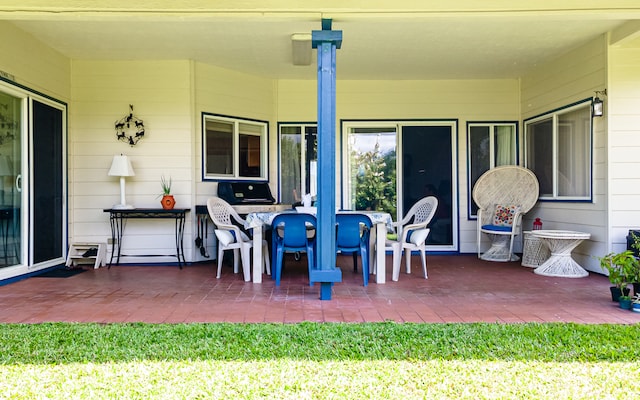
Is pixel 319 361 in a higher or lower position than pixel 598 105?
lower

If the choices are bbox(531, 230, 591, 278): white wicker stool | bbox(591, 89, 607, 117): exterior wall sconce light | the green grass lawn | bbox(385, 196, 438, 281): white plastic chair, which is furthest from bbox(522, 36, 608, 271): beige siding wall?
the green grass lawn

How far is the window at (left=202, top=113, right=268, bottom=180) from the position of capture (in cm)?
604

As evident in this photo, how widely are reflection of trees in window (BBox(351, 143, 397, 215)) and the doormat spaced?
3.92 metres

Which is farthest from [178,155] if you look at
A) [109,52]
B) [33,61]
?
[33,61]

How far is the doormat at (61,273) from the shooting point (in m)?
4.88

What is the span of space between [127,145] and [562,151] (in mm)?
5725

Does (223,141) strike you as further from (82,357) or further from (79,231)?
(82,357)

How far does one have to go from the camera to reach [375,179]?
6.80 meters

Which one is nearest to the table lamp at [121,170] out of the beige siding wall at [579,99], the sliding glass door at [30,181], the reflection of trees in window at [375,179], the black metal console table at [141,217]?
the black metal console table at [141,217]

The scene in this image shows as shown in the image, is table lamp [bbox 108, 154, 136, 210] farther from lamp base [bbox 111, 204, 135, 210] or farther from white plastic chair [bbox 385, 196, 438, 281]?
white plastic chair [bbox 385, 196, 438, 281]

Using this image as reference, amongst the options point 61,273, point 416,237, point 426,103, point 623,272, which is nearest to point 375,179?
point 426,103

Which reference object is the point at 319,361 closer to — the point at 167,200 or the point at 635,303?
the point at 635,303

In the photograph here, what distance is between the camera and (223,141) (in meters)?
6.19

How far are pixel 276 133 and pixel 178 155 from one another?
5.21 ft
